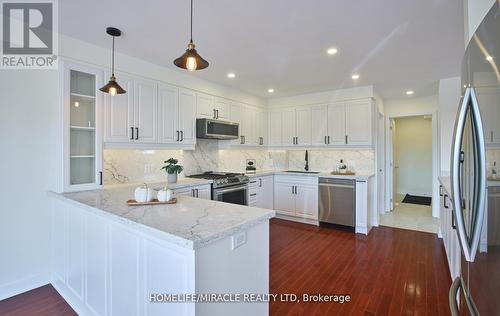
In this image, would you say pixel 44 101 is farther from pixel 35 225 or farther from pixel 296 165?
pixel 296 165

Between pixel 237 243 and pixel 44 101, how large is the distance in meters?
2.55

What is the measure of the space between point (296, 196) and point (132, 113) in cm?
314

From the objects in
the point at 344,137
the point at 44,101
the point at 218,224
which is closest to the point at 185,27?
the point at 44,101

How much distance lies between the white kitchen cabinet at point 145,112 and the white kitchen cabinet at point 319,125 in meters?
2.93

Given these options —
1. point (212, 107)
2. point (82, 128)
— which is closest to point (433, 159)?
point (212, 107)

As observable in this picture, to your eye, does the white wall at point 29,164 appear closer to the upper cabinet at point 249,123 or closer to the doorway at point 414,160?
the upper cabinet at point 249,123

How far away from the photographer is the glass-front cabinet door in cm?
247

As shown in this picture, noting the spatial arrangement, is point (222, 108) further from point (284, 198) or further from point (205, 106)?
point (284, 198)

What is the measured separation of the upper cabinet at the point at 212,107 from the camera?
3.91m

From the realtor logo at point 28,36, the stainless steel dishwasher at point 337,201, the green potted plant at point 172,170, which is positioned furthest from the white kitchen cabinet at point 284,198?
the realtor logo at point 28,36

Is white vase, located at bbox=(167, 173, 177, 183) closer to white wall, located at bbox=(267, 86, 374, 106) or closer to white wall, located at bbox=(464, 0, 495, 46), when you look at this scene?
white wall, located at bbox=(267, 86, 374, 106)

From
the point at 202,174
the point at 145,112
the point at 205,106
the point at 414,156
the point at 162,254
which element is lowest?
the point at 162,254

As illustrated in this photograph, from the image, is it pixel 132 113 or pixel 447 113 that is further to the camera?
pixel 447 113

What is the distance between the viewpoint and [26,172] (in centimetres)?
247
